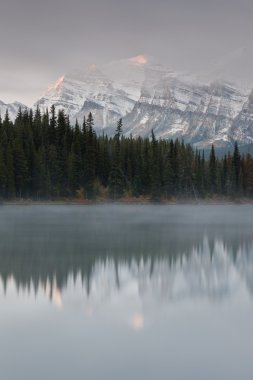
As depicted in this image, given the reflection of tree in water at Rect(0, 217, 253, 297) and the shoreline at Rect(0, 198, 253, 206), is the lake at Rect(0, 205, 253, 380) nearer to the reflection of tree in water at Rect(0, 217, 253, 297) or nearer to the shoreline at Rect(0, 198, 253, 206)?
the reflection of tree in water at Rect(0, 217, 253, 297)

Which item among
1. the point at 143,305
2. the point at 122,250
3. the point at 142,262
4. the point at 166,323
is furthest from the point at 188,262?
the point at 166,323

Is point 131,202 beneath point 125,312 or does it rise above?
above

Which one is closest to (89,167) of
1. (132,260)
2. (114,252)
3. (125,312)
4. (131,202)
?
(131,202)

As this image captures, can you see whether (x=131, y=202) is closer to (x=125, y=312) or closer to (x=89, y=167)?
(x=89, y=167)

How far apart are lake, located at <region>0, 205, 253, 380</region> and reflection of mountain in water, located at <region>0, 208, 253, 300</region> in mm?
73

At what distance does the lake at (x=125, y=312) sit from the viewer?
16.7m

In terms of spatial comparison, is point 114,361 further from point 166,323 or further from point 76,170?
point 76,170

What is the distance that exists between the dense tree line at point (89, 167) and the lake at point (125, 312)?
3328 inches

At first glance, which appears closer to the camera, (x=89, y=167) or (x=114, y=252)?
(x=114, y=252)

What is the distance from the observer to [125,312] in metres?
23.4

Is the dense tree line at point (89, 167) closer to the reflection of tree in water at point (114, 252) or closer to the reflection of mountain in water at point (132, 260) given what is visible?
the reflection of tree in water at point (114, 252)

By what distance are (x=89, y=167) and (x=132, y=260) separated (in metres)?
100

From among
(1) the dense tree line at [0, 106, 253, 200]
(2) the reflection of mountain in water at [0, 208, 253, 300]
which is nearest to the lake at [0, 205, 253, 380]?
(2) the reflection of mountain in water at [0, 208, 253, 300]

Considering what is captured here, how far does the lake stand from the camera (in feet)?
54.9
